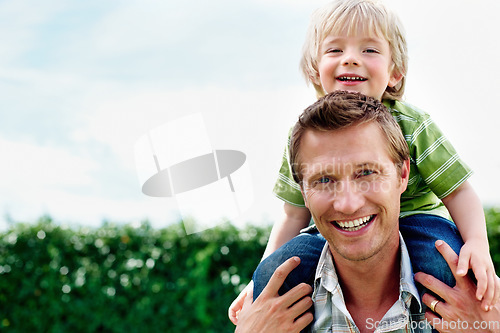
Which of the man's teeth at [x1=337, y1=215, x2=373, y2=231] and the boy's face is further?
the boy's face

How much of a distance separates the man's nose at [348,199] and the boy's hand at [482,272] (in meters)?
0.55

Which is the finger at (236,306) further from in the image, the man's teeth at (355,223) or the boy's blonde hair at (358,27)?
the boy's blonde hair at (358,27)

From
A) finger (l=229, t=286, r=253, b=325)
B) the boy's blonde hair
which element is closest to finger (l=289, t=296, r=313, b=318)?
finger (l=229, t=286, r=253, b=325)

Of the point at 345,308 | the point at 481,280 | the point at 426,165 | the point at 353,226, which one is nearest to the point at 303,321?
the point at 345,308

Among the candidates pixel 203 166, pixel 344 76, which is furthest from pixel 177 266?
pixel 344 76

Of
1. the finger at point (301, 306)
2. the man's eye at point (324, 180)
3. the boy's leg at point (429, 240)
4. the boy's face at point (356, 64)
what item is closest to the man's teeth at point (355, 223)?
the man's eye at point (324, 180)

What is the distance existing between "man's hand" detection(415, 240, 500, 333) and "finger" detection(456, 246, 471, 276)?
0.05 metres

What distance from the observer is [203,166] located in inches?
234

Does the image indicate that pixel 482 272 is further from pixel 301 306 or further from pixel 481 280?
pixel 301 306

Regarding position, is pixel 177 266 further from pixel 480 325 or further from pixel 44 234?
pixel 480 325

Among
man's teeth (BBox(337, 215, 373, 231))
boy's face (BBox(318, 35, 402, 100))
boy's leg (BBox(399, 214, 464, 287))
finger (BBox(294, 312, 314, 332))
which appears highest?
boy's face (BBox(318, 35, 402, 100))

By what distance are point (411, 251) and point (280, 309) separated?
2.49ft

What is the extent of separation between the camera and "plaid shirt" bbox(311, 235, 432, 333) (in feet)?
9.53

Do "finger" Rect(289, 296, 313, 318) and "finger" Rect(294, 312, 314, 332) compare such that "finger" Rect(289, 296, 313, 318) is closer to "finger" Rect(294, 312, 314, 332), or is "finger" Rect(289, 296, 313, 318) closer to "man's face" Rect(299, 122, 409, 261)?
"finger" Rect(294, 312, 314, 332)
